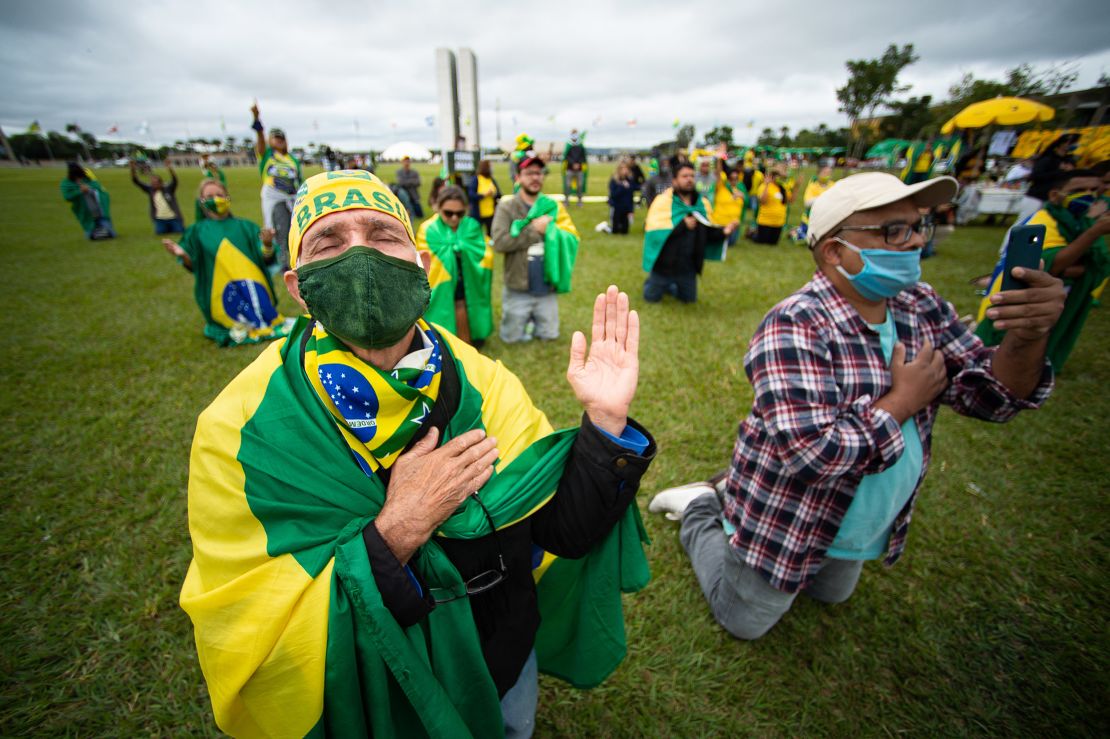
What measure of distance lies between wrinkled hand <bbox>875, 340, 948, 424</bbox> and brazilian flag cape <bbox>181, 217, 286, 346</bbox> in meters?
6.97

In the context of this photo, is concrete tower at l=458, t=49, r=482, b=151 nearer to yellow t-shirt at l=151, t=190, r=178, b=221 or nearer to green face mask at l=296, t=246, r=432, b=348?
yellow t-shirt at l=151, t=190, r=178, b=221

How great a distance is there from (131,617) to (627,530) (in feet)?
9.78

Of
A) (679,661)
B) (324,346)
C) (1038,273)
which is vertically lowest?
(679,661)

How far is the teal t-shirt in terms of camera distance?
2.02m

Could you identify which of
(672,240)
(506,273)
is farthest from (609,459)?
(672,240)

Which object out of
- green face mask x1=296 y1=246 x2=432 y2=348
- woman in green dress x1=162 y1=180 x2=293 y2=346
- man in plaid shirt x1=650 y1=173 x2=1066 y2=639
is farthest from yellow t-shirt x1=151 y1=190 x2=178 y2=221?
man in plaid shirt x1=650 y1=173 x2=1066 y2=639

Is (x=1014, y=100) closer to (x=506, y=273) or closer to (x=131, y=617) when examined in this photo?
(x=506, y=273)

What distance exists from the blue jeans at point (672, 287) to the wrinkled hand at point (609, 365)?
6568mm

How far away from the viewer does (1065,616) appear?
261cm

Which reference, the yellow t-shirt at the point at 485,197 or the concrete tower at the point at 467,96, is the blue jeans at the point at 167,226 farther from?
the concrete tower at the point at 467,96

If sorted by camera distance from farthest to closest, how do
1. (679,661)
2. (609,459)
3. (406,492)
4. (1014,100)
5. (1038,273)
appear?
(1014,100)
(679,661)
(1038,273)
(609,459)
(406,492)

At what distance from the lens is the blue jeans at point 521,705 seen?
1.78 metres

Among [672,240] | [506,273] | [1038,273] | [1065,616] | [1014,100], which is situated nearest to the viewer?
[1038,273]

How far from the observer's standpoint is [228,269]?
5789mm
